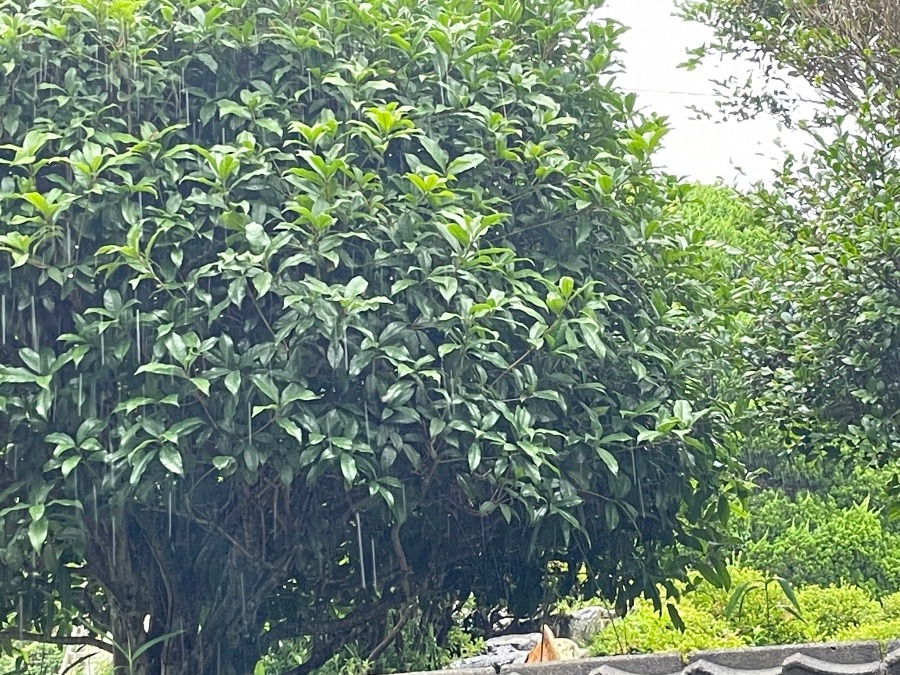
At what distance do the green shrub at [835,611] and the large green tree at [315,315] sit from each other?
2744mm

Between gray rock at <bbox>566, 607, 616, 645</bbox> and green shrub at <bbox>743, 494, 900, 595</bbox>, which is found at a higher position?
green shrub at <bbox>743, 494, 900, 595</bbox>

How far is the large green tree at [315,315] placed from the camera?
381 cm

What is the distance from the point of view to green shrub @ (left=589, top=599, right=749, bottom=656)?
6375 millimetres

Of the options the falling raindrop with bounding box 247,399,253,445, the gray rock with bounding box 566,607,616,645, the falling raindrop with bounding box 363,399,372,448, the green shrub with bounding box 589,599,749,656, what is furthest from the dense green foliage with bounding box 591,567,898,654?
the falling raindrop with bounding box 247,399,253,445

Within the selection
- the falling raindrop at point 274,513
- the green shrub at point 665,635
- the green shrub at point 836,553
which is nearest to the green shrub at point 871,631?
the green shrub at point 665,635

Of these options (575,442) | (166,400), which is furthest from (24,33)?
(575,442)

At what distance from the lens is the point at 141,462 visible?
143 inches

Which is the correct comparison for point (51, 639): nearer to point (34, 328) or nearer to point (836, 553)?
point (34, 328)

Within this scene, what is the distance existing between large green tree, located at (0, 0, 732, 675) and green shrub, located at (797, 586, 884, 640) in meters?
2.74

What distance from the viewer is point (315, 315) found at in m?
3.73

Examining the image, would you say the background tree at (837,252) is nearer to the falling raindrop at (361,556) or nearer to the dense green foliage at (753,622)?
the dense green foliage at (753,622)

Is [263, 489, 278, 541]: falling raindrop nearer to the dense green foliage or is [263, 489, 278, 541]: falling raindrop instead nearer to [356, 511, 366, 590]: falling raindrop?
[356, 511, 366, 590]: falling raindrop

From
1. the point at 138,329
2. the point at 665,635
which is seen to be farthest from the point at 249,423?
the point at 665,635

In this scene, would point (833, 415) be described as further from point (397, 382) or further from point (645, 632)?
point (397, 382)
